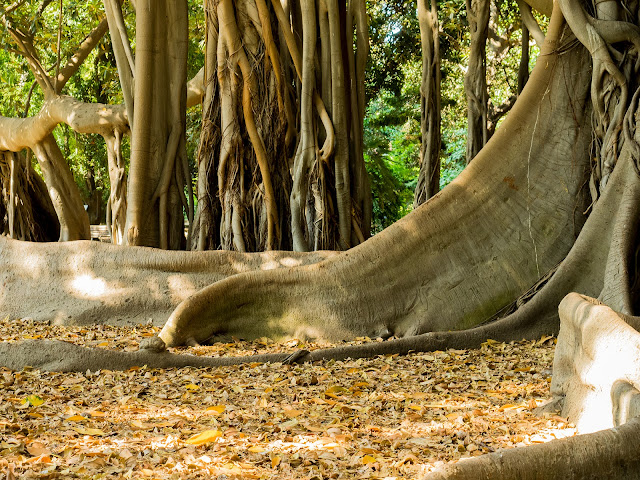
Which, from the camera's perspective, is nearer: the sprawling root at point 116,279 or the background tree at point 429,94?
the sprawling root at point 116,279

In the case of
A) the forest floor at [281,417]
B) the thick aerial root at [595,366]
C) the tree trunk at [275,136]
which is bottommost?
the forest floor at [281,417]

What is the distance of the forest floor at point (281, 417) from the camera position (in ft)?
7.02

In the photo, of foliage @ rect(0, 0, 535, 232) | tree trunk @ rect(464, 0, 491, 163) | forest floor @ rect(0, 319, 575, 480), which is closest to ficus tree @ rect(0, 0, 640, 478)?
forest floor @ rect(0, 319, 575, 480)

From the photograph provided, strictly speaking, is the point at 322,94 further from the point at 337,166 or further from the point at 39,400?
the point at 39,400

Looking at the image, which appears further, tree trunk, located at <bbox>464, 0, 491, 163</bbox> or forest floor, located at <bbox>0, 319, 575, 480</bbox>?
tree trunk, located at <bbox>464, 0, 491, 163</bbox>

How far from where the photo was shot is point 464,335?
3973 mm

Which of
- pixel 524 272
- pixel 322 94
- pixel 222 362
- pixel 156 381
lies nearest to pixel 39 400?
pixel 156 381

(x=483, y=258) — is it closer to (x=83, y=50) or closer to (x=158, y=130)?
(x=158, y=130)

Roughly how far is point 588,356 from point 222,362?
77.3 inches

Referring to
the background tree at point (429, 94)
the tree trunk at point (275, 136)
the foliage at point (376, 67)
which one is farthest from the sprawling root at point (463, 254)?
the foliage at point (376, 67)

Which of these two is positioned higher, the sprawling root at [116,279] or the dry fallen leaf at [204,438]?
the sprawling root at [116,279]

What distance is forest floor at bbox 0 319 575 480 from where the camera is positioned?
2.14m

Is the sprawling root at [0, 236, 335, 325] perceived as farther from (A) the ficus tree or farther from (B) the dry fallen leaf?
(B) the dry fallen leaf

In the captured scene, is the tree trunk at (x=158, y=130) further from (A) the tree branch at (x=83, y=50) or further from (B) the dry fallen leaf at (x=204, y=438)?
(A) the tree branch at (x=83, y=50)
